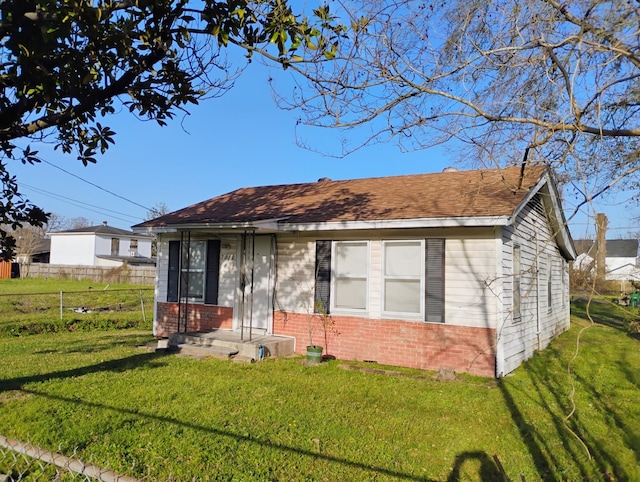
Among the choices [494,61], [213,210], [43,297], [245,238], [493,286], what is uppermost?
[494,61]

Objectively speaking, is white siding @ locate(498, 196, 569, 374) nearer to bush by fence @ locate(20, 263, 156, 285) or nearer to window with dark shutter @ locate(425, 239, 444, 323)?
window with dark shutter @ locate(425, 239, 444, 323)

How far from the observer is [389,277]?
8.90 meters

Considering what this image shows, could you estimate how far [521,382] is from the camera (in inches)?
299

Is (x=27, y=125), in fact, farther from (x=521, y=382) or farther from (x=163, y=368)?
(x=521, y=382)

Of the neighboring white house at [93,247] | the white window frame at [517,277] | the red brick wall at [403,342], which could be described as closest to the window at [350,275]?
the red brick wall at [403,342]

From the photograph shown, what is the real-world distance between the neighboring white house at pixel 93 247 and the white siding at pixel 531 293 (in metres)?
37.6

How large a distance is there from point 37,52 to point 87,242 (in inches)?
1756

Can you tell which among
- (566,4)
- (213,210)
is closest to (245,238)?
(213,210)

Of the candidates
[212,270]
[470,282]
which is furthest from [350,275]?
[212,270]

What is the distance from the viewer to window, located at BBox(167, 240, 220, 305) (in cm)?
1100

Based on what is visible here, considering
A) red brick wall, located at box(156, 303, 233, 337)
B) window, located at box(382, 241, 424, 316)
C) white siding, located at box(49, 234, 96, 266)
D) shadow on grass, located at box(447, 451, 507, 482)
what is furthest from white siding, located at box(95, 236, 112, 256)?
shadow on grass, located at box(447, 451, 507, 482)

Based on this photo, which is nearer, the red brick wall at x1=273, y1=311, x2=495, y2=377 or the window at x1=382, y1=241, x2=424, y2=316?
the red brick wall at x1=273, y1=311, x2=495, y2=377

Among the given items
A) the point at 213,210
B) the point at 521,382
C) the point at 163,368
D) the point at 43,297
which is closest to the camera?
the point at 521,382

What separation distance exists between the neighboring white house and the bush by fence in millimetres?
5914
